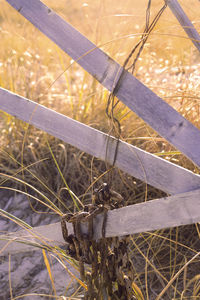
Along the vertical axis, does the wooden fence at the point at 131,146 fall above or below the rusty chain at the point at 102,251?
above

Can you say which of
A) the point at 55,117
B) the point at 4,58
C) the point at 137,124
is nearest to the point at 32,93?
the point at 4,58

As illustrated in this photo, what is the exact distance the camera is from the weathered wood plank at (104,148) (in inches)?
35.9

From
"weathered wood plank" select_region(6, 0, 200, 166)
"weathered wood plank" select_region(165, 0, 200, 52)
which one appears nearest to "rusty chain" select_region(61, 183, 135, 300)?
"weathered wood plank" select_region(6, 0, 200, 166)

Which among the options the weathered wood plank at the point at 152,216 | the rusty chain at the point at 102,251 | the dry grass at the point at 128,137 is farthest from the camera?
the dry grass at the point at 128,137

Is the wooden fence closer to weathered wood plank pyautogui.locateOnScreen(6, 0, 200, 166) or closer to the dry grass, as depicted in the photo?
weathered wood plank pyautogui.locateOnScreen(6, 0, 200, 166)

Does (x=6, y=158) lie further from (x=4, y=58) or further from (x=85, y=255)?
(x=85, y=255)

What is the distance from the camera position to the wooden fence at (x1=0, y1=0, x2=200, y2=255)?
89cm

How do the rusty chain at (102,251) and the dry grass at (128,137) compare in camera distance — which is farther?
the dry grass at (128,137)

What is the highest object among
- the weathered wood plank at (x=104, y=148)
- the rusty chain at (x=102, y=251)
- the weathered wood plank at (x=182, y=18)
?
the weathered wood plank at (x=182, y=18)

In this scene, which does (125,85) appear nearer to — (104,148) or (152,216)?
(104,148)

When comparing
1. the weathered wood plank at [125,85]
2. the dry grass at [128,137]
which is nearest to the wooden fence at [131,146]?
the weathered wood plank at [125,85]

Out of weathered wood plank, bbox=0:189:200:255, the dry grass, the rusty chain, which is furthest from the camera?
the dry grass

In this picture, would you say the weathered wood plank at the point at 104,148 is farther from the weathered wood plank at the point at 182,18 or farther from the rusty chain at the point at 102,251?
the weathered wood plank at the point at 182,18

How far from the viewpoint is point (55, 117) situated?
1.10 metres
